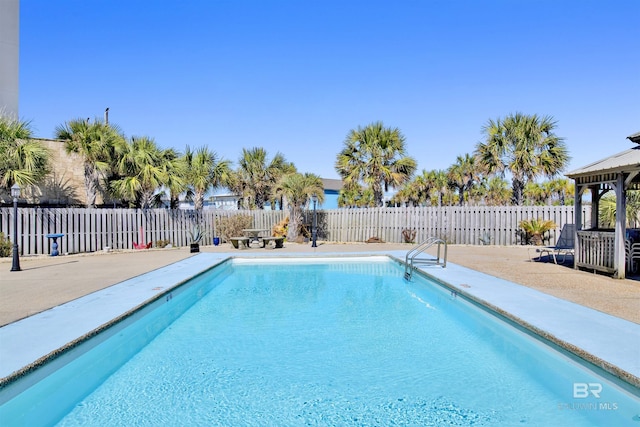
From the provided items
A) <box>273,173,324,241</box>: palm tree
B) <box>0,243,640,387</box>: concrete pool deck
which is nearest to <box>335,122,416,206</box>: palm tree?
<box>273,173,324,241</box>: palm tree

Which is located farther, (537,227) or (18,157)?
(537,227)

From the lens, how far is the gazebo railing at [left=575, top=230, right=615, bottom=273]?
9609 millimetres

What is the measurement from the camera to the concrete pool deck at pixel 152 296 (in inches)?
177

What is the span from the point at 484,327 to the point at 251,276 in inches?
276

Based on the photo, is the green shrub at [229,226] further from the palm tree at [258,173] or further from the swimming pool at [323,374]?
the swimming pool at [323,374]

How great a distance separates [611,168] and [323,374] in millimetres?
7783

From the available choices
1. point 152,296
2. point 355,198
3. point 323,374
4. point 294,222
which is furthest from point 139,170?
point 355,198

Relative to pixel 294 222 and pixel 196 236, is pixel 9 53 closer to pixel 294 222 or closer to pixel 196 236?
pixel 196 236

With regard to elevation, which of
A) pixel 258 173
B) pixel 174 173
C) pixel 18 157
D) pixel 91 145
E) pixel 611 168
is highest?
pixel 91 145

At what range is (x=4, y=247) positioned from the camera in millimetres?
13680

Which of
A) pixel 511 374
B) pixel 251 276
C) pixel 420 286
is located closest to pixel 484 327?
pixel 511 374

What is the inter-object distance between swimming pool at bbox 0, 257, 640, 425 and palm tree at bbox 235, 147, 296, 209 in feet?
55.5

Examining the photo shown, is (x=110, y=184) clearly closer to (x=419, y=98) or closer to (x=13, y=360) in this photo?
(x=419, y=98)

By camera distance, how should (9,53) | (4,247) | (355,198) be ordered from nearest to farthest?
(4,247)
(9,53)
(355,198)
